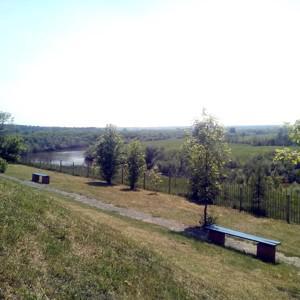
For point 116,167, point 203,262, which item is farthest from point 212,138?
point 116,167

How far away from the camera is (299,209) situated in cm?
1684

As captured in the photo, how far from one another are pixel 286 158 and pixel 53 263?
568cm

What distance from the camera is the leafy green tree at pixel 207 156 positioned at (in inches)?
557

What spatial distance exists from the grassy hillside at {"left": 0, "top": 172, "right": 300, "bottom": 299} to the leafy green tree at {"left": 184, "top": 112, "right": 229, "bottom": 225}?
Answer: 16.0 ft

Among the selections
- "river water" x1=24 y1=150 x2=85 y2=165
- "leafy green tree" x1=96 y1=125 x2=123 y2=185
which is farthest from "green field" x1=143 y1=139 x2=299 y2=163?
"river water" x1=24 y1=150 x2=85 y2=165

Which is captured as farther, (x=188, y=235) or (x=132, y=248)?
(x=188, y=235)

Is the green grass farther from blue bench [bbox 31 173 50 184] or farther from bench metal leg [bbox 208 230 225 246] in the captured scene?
bench metal leg [bbox 208 230 225 246]

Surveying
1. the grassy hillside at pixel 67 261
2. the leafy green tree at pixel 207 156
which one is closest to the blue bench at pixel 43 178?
the leafy green tree at pixel 207 156

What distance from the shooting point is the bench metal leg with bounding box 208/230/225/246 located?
1180 centimetres

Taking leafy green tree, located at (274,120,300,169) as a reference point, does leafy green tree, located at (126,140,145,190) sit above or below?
below

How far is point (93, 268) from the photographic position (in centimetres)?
563

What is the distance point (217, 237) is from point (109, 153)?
1543 cm

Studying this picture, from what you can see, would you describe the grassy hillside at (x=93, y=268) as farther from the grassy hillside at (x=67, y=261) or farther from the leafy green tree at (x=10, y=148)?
the leafy green tree at (x=10, y=148)

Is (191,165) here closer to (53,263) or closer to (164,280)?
(164,280)
